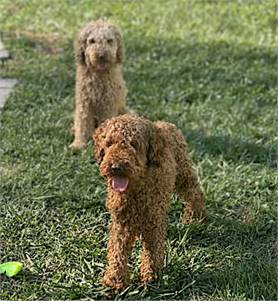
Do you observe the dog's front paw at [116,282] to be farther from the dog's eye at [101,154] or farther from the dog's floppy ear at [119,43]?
the dog's floppy ear at [119,43]

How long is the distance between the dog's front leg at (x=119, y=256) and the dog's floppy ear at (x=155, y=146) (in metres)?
0.41

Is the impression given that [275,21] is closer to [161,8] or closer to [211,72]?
[161,8]

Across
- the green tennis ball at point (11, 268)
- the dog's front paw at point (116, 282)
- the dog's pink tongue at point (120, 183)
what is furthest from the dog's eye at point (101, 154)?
the green tennis ball at point (11, 268)

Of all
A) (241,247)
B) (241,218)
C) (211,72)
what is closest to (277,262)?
(241,247)

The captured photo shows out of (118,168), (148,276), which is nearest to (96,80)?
(148,276)

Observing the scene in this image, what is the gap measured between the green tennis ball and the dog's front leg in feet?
1.84

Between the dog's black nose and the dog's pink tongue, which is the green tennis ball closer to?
the dog's pink tongue

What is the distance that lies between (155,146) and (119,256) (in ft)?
2.20

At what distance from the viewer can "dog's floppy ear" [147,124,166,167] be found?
3.86 metres

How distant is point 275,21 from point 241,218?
17.5 feet

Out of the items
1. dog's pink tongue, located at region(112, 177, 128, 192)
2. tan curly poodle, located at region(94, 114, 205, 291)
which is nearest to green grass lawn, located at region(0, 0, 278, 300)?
tan curly poodle, located at region(94, 114, 205, 291)

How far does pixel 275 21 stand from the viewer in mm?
9742

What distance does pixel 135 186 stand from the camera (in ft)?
12.8

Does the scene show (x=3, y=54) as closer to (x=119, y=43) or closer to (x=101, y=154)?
(x=119, y=43)
